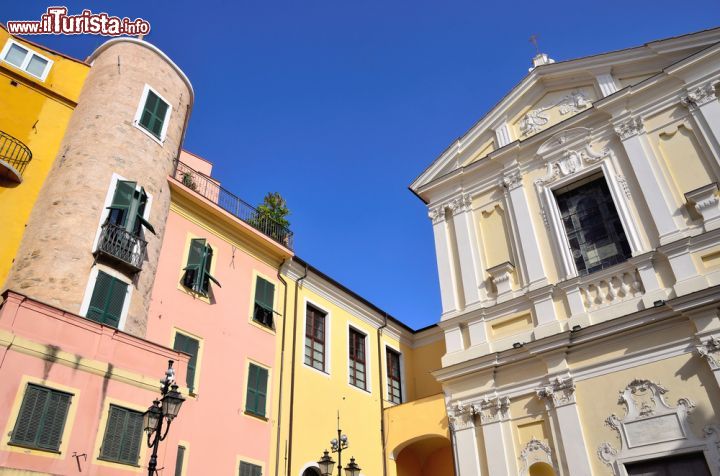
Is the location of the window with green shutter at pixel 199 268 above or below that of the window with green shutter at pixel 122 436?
above

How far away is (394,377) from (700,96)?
12844 mm

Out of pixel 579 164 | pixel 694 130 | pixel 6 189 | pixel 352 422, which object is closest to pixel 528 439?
pixel 352 422

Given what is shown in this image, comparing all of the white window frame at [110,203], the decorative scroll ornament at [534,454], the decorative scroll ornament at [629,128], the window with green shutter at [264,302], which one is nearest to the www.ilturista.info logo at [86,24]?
the white window frame at [110,203]

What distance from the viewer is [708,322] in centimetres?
1060

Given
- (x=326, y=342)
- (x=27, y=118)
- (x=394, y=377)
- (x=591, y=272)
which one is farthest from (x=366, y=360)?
(x=27, y=118)

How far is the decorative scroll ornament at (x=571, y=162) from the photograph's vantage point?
46.0 ft

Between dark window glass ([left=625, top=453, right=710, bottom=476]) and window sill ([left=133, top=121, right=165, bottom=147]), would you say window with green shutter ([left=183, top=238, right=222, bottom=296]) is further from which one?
dark window glass ([left=625, top=453, right=710, bottom=476])

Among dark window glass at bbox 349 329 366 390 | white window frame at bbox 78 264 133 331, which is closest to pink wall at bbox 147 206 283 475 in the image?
white window frame at bbox 78 264 133 331

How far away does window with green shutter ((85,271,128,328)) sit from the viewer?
35.9 feet

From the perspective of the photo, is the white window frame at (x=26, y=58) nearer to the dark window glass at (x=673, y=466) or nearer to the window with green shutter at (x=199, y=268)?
A: the window with green shutter at (x=199, y=268)

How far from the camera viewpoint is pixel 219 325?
1397 cm

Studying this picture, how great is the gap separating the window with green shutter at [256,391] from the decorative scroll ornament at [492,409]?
5.47 metres

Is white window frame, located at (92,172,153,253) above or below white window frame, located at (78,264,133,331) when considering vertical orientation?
above

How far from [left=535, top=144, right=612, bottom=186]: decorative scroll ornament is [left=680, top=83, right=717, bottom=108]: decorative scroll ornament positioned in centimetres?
204
